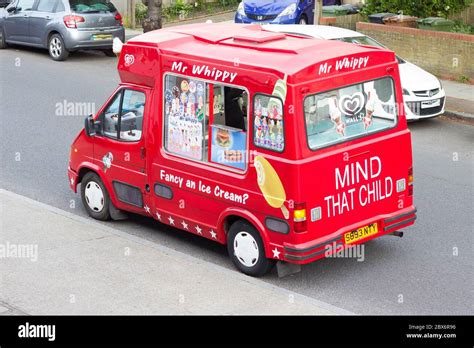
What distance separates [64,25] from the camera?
21.7 m

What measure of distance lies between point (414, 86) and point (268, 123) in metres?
7.68

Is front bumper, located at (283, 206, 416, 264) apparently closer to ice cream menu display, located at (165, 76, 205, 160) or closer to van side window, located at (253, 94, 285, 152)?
van side window, located at (253, 94, 285, 152)

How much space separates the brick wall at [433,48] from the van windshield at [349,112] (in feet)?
32.6

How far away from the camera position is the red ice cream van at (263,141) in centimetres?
940

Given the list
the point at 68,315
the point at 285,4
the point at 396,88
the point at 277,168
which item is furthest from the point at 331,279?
the point at 285,4

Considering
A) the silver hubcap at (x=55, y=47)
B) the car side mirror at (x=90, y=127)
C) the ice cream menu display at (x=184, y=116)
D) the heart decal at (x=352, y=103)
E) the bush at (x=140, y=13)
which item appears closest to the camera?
the heart decal at (x=352, y=103)

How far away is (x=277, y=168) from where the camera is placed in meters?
9.41

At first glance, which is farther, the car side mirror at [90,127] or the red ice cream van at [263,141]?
the car side mirror at [90,127]

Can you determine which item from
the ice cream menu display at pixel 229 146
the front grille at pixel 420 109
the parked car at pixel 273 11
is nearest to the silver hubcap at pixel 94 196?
the ice cream menu display at pixel 229 146

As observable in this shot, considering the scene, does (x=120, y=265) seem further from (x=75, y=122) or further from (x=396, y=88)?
(x=75, y=122)

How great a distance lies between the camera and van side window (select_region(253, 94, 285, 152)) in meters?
9.34

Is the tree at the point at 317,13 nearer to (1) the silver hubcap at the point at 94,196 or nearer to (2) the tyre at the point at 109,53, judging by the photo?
(2) the tyre at the point at 109,53

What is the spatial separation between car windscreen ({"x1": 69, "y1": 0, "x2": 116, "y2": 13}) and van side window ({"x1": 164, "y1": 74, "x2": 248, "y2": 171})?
1214 centimetres

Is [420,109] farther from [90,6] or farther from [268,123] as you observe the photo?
[90,6]
